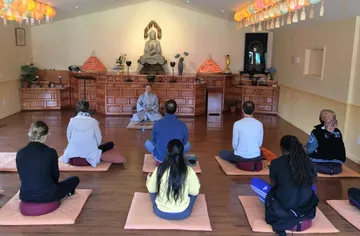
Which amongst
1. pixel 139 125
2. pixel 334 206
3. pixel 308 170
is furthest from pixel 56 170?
pixel 139 125

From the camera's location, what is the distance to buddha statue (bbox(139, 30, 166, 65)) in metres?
9.37

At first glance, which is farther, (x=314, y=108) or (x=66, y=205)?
(x=314, y=108)

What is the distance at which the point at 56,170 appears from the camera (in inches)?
121

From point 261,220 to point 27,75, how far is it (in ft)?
24.9

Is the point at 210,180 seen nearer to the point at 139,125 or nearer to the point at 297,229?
the point at 297,229

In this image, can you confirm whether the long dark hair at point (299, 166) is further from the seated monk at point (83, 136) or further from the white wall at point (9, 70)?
the white wall at point (9, 70)

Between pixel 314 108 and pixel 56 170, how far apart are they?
5.24 meters

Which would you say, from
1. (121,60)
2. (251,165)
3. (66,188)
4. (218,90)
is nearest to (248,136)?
(251,165)

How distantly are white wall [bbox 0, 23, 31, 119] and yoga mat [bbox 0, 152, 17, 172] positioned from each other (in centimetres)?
321

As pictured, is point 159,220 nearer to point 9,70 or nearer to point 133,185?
point 133,185

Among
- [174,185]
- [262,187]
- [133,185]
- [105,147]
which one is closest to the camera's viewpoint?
[174,185]

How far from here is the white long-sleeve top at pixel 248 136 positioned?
4.36 metres

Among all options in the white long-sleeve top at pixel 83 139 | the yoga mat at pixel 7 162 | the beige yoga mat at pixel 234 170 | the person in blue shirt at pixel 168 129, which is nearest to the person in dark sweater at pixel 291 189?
the beige yoga mat at pixel 234 170

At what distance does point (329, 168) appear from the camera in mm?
4414
